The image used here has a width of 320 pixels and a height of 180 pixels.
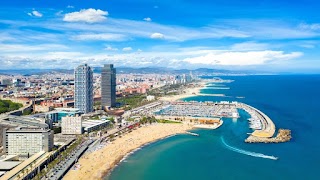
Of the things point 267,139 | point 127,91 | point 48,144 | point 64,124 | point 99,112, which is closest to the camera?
point 48,144

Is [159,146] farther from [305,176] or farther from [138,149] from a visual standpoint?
[305,176]

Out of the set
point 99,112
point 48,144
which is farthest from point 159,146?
point 99,112

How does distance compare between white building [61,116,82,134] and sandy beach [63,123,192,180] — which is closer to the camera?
sandy beach [63,123,192,180]

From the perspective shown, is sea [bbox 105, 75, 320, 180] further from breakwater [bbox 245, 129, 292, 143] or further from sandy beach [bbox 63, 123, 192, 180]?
sandy beach [bbox 63, 123, 192, 180]

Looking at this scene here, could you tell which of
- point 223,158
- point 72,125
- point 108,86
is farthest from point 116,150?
point 108,86

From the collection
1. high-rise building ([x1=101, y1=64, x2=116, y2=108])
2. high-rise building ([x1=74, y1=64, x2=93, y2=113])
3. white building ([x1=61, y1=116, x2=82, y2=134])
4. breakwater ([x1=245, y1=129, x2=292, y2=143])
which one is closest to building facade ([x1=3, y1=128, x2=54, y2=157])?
white building ([x1=61, y1=116, x2=82, y2=134])

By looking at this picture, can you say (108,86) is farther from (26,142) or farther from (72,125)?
(26,142)

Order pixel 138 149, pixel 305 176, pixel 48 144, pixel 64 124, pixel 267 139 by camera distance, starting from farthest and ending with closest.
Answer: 1. pixel 64 124
2. pixel 267 139
3. pixel 138 149
4. pixel 48 144
5. pixel 305 176
